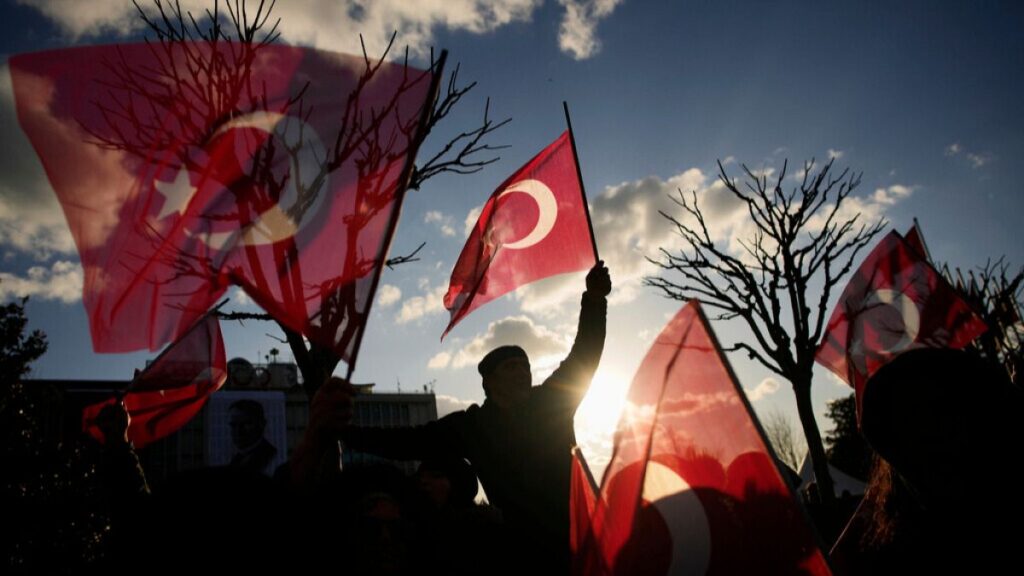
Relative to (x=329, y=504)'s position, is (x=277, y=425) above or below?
above

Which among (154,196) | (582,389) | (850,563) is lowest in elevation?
(850,563)

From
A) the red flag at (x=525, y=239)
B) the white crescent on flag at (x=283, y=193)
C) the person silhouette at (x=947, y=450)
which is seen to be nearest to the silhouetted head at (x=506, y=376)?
the white crescent on flag at (x=283, y=193)

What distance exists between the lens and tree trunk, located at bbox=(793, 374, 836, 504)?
7.61m

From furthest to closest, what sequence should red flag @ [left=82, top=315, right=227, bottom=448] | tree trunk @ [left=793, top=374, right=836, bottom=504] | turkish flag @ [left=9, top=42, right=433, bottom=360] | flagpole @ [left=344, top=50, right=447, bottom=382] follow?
tree trunk @ [left=793, top=374, right=836, bottom=504], red flag @ [left=82, top=315, right=227, bottom=448], turkish flag @ [left=9, top=42, right=433, bottom=360], flagpole @ [left=344, top=50, right=447, bottom=382]

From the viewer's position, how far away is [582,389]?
3088 millimetres

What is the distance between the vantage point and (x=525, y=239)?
4.85 m

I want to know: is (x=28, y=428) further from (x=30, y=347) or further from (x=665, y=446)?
(x=665, y=446)

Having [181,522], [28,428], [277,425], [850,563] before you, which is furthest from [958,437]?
[277,425]

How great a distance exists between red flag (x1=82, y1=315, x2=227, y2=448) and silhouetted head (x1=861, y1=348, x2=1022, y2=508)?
12.6ft

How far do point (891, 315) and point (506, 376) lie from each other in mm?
5110

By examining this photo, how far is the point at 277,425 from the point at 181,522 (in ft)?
135

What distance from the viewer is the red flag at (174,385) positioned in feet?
12.9

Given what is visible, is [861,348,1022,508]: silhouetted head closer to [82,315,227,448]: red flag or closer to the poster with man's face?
[82,315,227,448]: red flag

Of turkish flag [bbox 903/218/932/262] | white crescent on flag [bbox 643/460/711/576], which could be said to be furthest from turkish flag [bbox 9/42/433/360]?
turkish flag [bbox 903/218/932/262]
